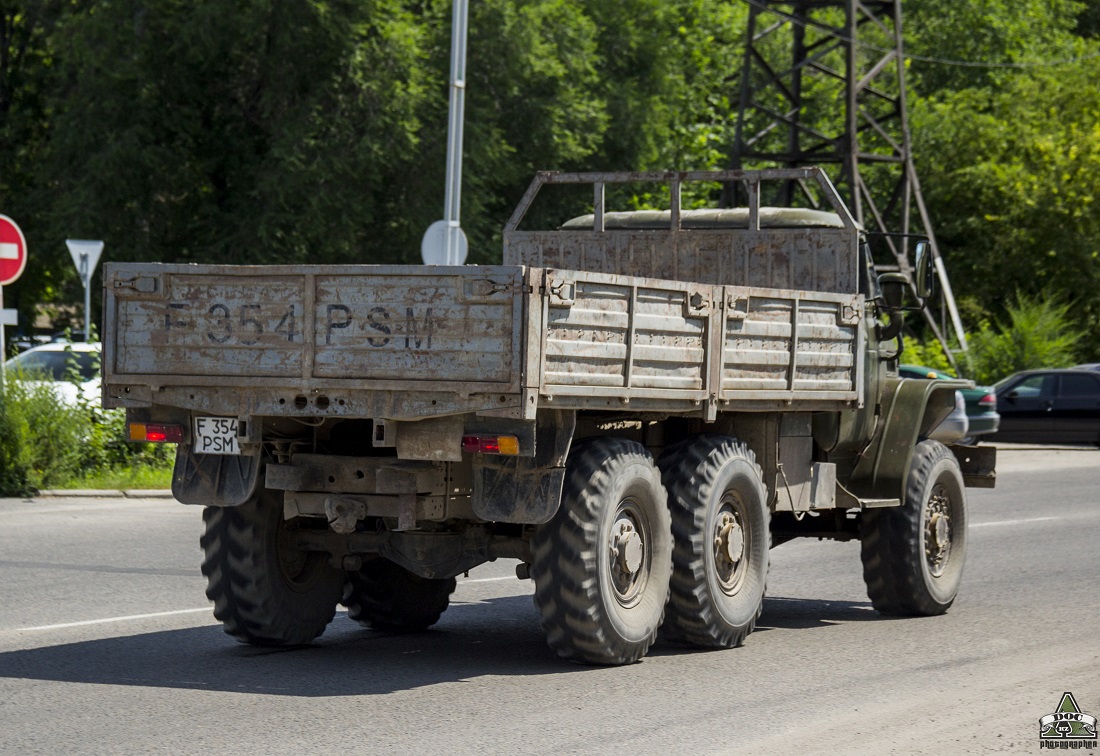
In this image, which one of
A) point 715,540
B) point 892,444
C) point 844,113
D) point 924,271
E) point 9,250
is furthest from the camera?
point 844,113

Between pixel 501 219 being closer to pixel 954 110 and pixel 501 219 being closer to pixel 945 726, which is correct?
pixel 954 110

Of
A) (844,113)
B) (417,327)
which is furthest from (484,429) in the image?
(844,113)

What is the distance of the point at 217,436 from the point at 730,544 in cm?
272

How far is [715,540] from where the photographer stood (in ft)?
29.7

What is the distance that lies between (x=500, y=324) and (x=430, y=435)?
2.08 feet

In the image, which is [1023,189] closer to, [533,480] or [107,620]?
[107,620]

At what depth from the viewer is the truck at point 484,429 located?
7.65 m

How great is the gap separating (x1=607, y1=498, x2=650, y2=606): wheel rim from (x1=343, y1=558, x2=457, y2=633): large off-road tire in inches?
61.1

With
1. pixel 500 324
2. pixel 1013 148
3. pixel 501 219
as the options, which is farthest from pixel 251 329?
pixel 1013 148

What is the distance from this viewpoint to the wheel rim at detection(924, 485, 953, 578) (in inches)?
430

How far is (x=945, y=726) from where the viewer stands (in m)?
6.96

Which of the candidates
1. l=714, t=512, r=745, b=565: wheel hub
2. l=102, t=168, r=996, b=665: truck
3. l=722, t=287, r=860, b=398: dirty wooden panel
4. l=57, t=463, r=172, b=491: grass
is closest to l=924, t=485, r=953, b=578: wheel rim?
l=102, t=168, r=996, b=665: truck

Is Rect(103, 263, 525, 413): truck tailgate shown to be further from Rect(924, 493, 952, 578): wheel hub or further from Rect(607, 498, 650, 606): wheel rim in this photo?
Rect(924, 493, 952, 578): wheel hub

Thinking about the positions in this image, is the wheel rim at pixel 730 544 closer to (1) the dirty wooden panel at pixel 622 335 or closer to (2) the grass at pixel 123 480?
(1) the dirty wooden panel at pixel 622 335
